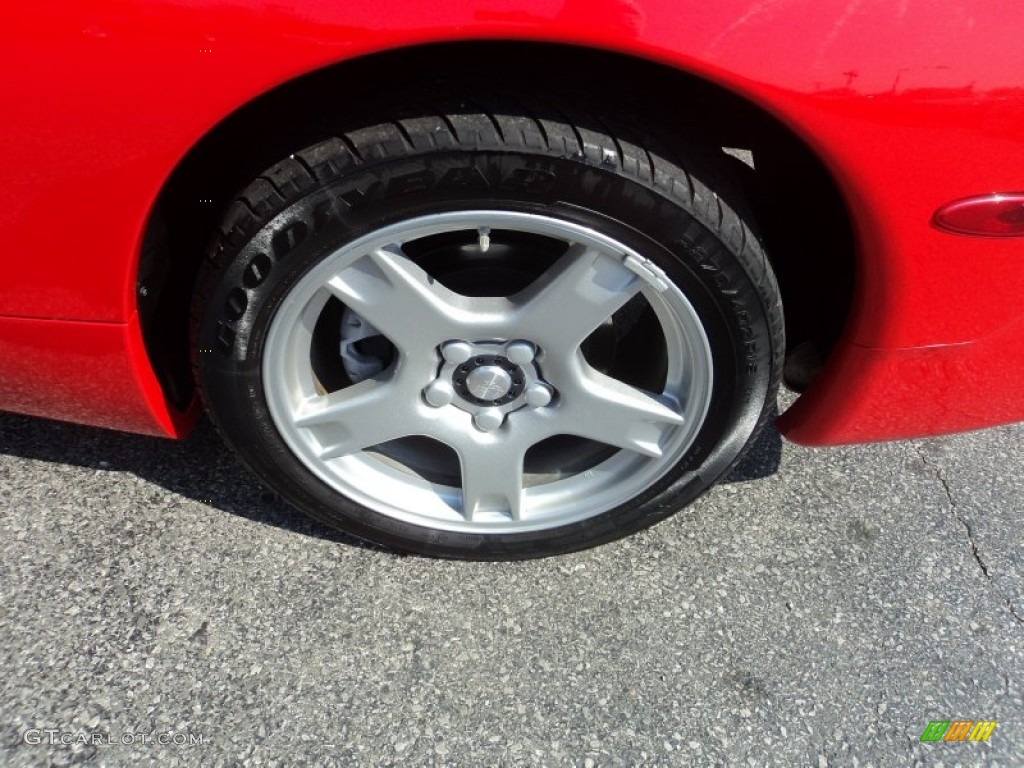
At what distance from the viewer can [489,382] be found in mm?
1642

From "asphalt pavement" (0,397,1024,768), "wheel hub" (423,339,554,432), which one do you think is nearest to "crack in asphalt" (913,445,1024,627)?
"asphalt pavement" (0,397,1024,768)

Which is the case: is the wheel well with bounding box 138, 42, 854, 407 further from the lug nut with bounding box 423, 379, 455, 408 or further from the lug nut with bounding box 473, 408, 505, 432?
the lug nut with bounding box 473, 408, 505, 432

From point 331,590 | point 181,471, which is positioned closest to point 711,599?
point 331,590

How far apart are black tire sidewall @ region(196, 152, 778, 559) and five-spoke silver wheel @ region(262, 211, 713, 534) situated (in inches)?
0.9

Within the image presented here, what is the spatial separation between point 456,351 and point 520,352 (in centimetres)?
12

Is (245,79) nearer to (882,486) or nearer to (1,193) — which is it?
(1,193)

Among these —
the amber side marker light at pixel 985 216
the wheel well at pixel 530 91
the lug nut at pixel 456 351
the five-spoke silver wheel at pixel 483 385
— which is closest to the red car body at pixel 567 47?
the amber side marker light at pixel 985 216

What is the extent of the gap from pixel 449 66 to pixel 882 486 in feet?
4.91

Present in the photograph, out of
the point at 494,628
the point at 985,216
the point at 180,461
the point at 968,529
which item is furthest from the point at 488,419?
the point at 968,529

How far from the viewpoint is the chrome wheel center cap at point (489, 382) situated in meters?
1.63

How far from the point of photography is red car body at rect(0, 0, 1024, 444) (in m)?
1.16

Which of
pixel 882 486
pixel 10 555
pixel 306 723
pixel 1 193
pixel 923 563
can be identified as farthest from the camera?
pixel 882 486

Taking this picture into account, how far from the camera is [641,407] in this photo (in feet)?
5.42

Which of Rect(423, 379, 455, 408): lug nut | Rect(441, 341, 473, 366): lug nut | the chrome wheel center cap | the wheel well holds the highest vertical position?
the wheel well
